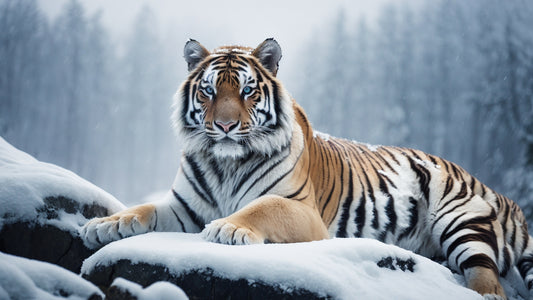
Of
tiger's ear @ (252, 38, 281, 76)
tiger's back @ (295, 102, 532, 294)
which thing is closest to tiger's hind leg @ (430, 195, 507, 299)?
tiger's back @ (295, 102, 532, 294)

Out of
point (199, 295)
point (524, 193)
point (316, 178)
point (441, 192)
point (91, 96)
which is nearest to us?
point (199, 295)

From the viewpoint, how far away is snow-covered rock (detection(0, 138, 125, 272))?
6.80ft

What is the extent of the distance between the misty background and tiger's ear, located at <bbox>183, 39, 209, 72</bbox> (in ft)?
20.2

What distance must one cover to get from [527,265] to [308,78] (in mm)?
12846

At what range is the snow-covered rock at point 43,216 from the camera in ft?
6.80

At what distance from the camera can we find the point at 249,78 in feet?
7.02

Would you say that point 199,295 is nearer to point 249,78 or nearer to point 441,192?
point 249,78

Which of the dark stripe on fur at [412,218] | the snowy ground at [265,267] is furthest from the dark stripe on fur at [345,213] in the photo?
the snowy ground at [265,267]

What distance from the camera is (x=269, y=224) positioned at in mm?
1767

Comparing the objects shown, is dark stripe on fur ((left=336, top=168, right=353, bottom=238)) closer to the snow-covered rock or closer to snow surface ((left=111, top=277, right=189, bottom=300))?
the snow-covered rock

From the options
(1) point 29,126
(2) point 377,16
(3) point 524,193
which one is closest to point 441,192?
(3) point 524,193

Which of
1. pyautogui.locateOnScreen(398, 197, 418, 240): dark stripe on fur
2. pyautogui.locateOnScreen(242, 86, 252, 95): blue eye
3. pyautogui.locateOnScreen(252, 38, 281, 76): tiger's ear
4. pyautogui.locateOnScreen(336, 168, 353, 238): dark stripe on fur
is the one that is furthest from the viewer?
pyautogui.locateOnScreen(398, 197, 418, 240): dark stripe on fur

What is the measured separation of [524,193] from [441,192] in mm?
5164

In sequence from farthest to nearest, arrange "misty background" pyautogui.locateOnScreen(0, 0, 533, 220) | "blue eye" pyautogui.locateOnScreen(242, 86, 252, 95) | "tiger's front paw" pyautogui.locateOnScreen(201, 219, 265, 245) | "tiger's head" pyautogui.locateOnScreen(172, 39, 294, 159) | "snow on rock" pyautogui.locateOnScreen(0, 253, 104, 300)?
"misty background" pyautogui.locateOnScreen(0, 0, 533, 220) < "blue eye" pyautogui.locateOnScreen(242, 86, 252, 95) < "tiger's head" pyautogui.locateOnScreen(172, 39, 294, 159) < "tiger's front paw" pyautogui.locateOnScreen(201, 219, 265, 245) < "snow on rock" pyautogui.locateOnScreen(0, 253, 104, 300)
